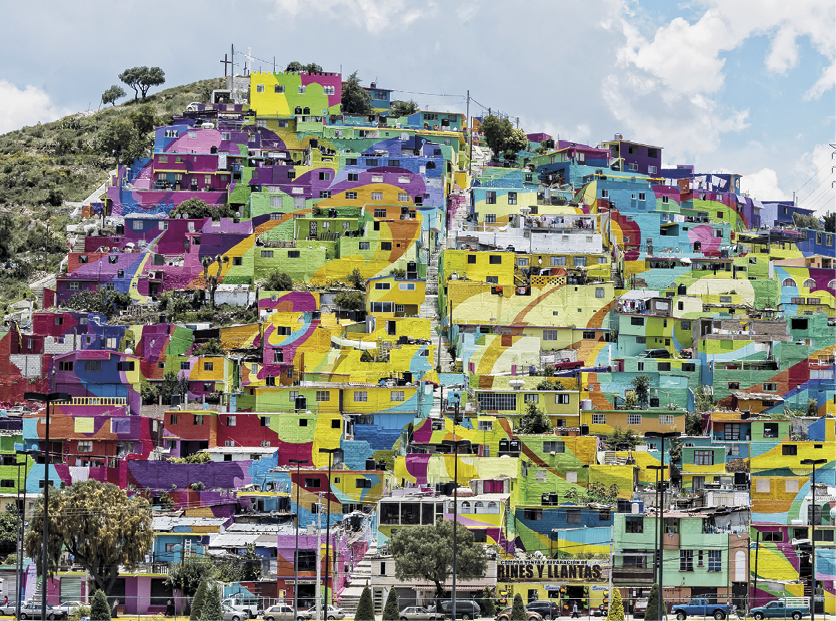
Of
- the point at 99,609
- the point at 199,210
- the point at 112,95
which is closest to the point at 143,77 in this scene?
the point at 112,95

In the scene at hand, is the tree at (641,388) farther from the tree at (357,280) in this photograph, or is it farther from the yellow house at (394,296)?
the tree at (357,280)

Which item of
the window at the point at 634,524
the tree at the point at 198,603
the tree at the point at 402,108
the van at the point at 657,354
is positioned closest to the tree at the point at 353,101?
the tree at the point at 402,108

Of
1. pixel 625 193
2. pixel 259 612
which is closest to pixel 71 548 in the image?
pixel 259 612

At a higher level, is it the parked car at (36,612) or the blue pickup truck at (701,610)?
the blue pickup truck at (701,610)

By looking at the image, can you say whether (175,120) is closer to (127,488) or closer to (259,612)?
(127,488)

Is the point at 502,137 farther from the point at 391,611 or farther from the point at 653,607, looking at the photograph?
the point at 391,611
